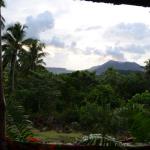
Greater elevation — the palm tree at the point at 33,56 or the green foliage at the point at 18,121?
the palm tree at the point at 33,56

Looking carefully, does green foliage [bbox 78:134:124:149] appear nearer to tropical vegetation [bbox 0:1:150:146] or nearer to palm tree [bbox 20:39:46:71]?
tropical vegetation [bbox 0:1:150:146]

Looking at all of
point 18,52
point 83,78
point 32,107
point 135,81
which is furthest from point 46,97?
point 135,81

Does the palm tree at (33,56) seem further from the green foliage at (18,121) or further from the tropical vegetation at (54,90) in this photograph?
the green foliage at (18,121)

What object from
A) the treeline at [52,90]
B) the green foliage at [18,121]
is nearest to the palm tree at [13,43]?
the treeline at [52,90]

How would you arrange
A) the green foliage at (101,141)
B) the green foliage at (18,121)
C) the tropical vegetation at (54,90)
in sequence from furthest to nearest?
the tropical vegetation at (54,90)
the green foliage at (18,121)
the green foliage at (101,141)

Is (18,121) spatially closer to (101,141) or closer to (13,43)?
(101,141)

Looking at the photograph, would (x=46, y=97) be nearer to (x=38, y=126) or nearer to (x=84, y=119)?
(x=38, y=126)

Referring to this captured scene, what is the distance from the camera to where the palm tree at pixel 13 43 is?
4316 cm

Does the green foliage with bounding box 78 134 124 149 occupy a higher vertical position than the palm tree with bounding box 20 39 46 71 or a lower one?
lower

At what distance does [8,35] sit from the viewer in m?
43.7

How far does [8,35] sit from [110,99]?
11.0m

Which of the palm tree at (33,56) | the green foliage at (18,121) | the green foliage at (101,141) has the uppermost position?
the palm tree at (33,56)

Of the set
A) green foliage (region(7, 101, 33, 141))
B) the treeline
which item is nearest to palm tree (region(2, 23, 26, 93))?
the treeline

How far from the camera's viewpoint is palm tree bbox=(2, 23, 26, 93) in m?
43.2
